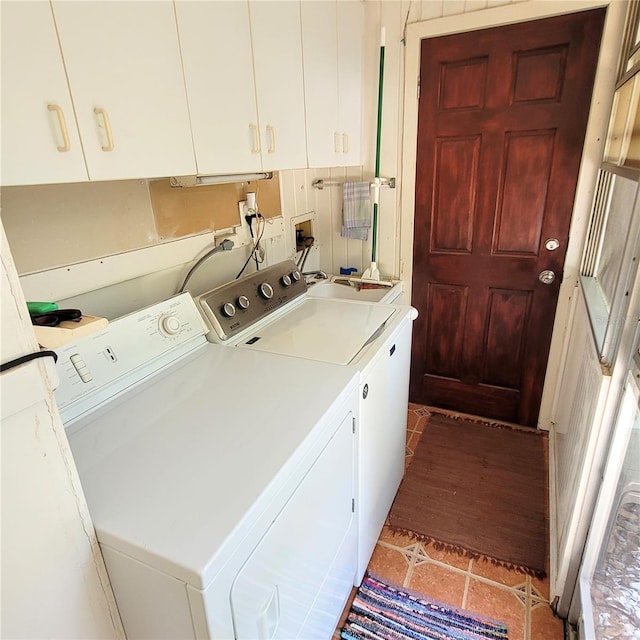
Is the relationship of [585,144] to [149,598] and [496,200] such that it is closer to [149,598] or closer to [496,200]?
[496,200]

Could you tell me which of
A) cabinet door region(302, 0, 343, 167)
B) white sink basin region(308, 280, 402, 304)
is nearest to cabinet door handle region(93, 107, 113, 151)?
cabinet door region(302, 0, 343, 167)

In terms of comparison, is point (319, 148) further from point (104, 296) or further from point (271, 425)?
point (271, 425)

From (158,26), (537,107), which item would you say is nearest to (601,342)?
(537,107)

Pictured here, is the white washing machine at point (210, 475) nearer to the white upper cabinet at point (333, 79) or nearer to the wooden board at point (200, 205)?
the wooden board at point (200, 205)

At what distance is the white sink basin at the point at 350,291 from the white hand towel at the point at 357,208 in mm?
377

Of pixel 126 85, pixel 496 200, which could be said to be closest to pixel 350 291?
pixel 496 200

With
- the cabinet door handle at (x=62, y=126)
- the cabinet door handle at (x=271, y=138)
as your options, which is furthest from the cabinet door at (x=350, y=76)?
the cabinet door handle at (x=62, y=126)

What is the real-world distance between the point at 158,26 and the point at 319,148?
0.94m

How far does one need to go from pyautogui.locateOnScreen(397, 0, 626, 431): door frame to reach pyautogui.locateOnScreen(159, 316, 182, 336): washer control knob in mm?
1596

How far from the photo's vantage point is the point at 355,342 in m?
1.54

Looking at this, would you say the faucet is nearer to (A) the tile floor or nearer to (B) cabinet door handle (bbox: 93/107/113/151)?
(A) the tile floor

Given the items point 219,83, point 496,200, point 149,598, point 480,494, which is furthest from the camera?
point 496,200

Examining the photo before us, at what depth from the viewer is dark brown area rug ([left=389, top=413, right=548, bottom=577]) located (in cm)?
183

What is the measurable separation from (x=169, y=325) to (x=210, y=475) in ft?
2.06
